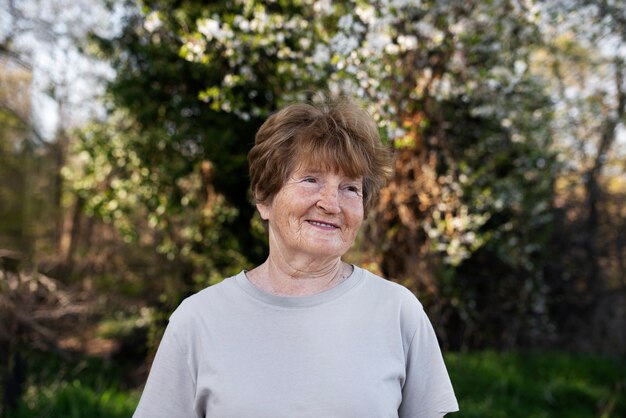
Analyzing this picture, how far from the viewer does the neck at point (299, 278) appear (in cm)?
188

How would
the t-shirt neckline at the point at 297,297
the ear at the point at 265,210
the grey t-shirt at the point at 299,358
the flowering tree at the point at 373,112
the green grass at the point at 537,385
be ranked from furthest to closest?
1. the green grass at the point at 537,385
2. the flowering tree at the point at 373,112
3. the ear at the point at 265,210
4. the t-shirt neckline at the point at 297,297
5. the grey t-shirt at the point at 299,358

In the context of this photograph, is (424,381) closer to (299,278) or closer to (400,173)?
(299,278)

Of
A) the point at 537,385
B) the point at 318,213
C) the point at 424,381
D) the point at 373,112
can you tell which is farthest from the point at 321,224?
the point at 537,385

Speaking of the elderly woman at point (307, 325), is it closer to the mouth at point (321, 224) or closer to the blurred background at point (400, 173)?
the mouth at point (321, 224)

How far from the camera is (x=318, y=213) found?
1.85 metres

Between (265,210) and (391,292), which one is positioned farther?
(265,210)

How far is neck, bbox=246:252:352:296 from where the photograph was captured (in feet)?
6.18

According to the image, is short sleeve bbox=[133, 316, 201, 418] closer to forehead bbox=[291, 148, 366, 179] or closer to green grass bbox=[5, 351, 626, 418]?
forehead bbox=[291, 148, 366, 179]

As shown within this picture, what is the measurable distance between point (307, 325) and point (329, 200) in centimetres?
36

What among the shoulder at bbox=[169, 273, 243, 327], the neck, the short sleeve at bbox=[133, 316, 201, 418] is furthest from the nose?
the short sleeve at bbox=[133, 316, 201, 418]

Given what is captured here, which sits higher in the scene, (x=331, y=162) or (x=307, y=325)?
(x=331, y=162)

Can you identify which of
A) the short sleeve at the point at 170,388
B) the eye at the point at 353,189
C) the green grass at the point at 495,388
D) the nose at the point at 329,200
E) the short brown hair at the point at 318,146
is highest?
the short brown hair at the point at 318,146

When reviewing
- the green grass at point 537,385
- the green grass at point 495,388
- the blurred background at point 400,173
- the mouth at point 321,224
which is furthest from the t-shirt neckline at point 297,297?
the green grass at point 537,385

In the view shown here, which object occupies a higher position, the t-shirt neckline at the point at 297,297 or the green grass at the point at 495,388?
the t-shirt neckline at the point at 297,297
